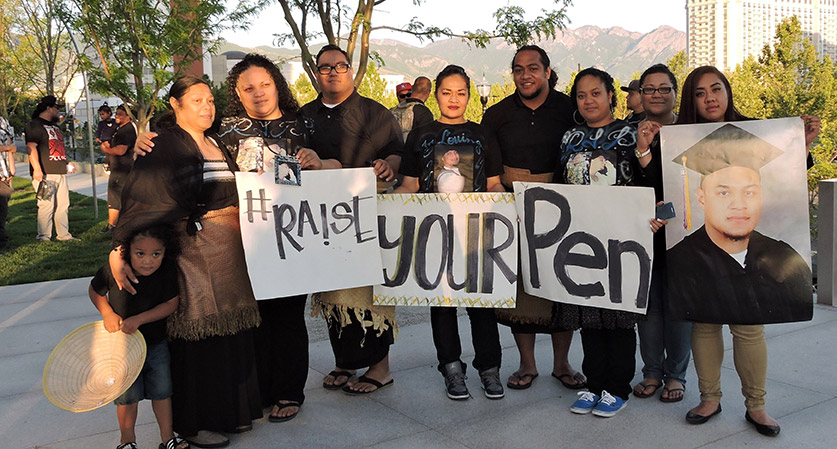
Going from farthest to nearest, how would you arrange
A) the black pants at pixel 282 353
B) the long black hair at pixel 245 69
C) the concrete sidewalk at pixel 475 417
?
the black pants at pixel 282 353
the long black hair at pixel 245 69
the concrete sidewalk at pixel 475 417

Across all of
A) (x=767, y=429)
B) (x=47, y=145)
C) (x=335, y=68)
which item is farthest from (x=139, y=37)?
(x=767, y=429)

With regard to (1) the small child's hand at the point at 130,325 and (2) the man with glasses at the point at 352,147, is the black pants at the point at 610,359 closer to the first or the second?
(2) the man with glasses at the point at 352,147

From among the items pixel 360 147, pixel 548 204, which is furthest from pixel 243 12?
pixel 548 204

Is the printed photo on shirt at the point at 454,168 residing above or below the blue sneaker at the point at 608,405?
above

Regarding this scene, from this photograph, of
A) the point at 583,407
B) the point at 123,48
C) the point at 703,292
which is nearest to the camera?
the point at 703,292

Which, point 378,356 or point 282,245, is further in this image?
point 378,356

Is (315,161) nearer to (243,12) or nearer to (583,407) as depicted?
(583,407)

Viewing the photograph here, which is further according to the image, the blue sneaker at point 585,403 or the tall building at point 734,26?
→ the tall building at point 734,26

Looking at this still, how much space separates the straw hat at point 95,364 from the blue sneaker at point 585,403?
2.16 meters

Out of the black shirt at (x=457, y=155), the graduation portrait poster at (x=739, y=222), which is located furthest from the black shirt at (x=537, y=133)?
the graduation portrait poster at (x=739, y=222)

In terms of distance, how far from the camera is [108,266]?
11.0 ft

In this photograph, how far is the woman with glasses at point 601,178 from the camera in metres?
3.84

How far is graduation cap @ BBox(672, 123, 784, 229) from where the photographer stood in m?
3.56

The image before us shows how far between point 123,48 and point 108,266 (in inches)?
250
